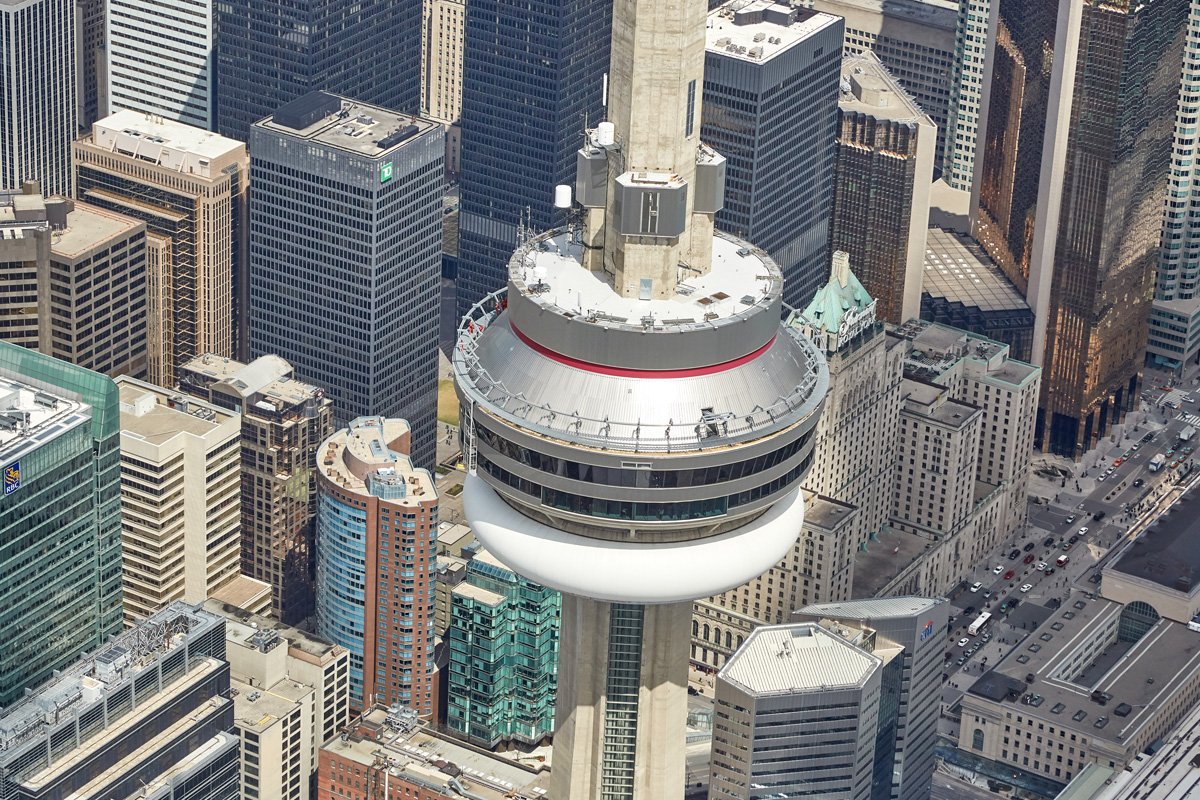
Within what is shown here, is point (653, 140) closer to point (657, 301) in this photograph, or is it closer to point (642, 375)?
point (657, 301)

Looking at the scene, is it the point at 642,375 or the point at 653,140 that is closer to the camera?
the point at 642,375

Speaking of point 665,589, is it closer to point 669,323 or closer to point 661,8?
point 669,323

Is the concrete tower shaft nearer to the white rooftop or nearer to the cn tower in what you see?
the cn tower

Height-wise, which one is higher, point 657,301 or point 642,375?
point 657,301

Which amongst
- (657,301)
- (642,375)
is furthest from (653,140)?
(642,375)

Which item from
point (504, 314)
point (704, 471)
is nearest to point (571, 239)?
point (504, 314)

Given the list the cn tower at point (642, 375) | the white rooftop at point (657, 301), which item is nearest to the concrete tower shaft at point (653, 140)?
the cn tower at point (642, 375)

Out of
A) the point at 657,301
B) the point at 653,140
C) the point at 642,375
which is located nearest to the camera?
the point at 642,375
